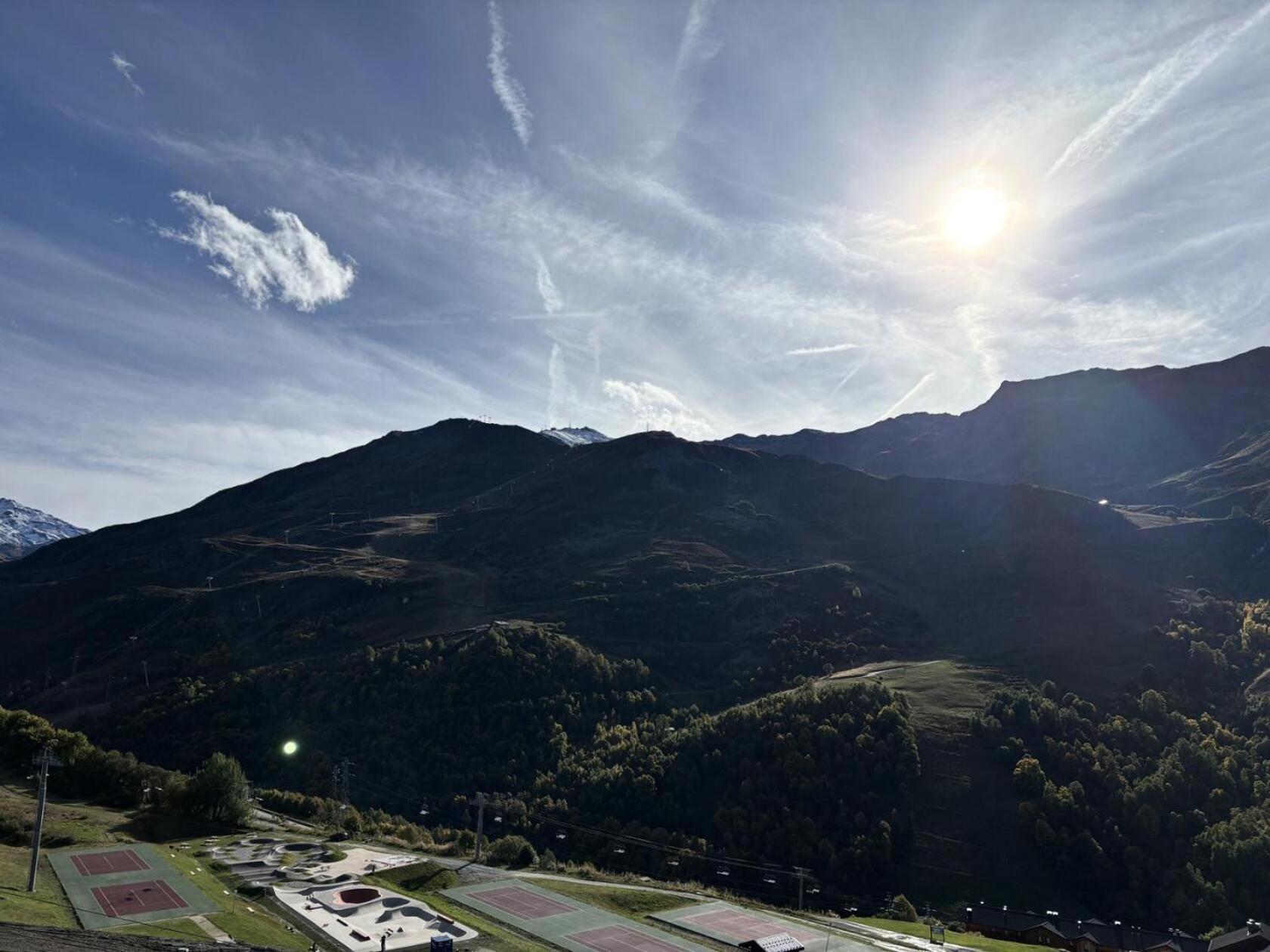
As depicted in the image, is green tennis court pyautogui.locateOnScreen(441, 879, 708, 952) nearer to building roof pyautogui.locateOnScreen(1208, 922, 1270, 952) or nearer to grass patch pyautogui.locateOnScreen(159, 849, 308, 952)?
grass patch pyautogui.locateOnScreen(159, 849, 308, 952)

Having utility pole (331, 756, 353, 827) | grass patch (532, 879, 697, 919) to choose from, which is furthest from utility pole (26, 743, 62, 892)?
utility pole (331, 756, 353, 827)

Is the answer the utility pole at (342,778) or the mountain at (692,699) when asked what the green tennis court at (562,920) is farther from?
the utility pole at (342,778)

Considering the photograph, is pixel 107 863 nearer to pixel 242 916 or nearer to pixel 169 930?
pixel 242 916

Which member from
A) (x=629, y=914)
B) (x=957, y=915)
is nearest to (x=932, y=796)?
(x=957, y=915)

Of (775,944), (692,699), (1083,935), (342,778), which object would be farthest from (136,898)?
(692,699)

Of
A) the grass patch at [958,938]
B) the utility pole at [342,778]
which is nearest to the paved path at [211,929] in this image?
the utility pole at [342,778]
